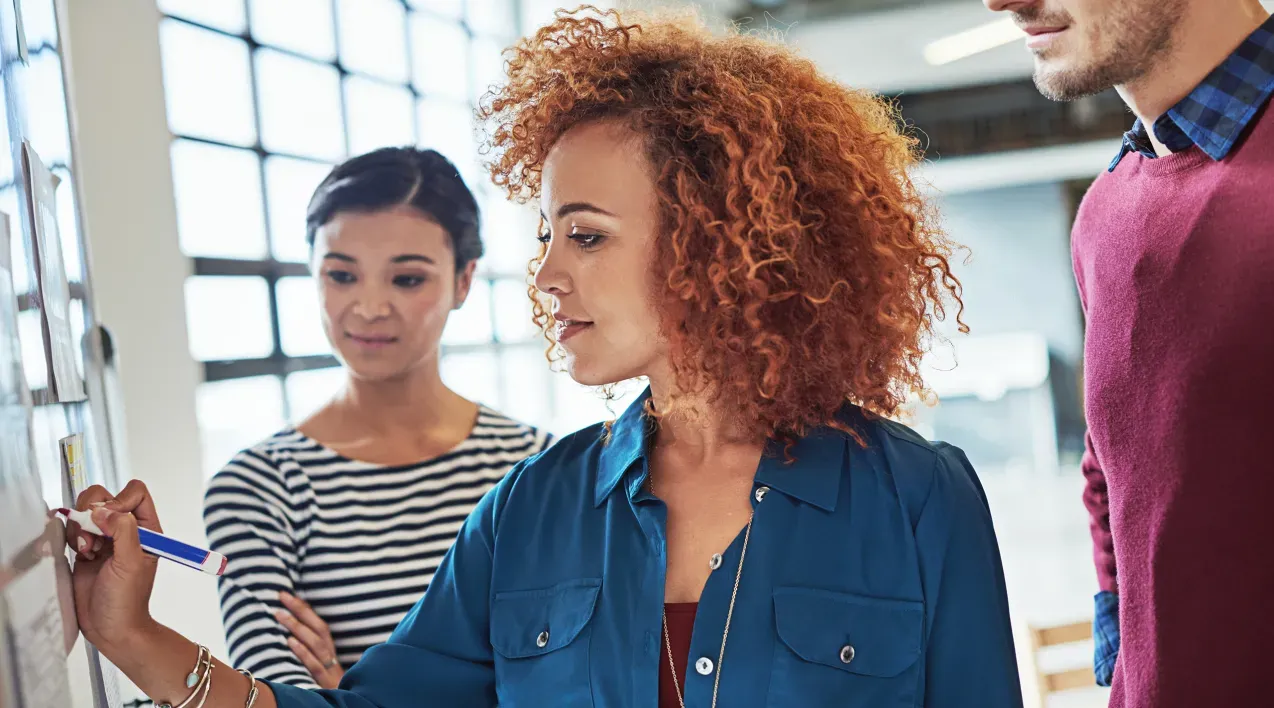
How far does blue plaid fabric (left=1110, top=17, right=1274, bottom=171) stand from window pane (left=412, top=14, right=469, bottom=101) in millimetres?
3746

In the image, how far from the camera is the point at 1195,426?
4.19 ft

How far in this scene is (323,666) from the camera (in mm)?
1609

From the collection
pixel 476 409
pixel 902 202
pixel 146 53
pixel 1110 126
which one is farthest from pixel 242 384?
pixel 1110 126

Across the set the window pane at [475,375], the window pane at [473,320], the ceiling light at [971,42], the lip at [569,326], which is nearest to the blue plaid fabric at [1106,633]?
the lip at [569,326]

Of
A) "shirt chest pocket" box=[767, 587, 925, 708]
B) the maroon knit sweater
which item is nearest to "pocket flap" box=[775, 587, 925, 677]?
"shirt chest pocket" box=[767, 587, 925, 708]

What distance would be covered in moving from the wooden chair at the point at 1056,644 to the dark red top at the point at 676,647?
4.68 ft

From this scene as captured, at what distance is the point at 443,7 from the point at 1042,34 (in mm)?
3977

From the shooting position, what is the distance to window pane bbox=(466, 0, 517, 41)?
5.32 m

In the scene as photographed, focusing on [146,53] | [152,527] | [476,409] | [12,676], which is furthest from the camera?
[146,53]

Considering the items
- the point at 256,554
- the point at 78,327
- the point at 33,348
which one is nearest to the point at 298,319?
the point at 256,554

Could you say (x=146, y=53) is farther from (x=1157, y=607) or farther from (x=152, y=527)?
(x=1157, y=607)

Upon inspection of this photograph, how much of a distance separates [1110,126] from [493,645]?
8110 mm

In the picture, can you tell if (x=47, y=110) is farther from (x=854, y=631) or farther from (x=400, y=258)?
(x=854, y=631)

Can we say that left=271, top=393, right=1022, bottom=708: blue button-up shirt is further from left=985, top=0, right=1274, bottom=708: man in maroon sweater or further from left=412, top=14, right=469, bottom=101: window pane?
left=412, top=14, right=469, bottom=101: window pane
